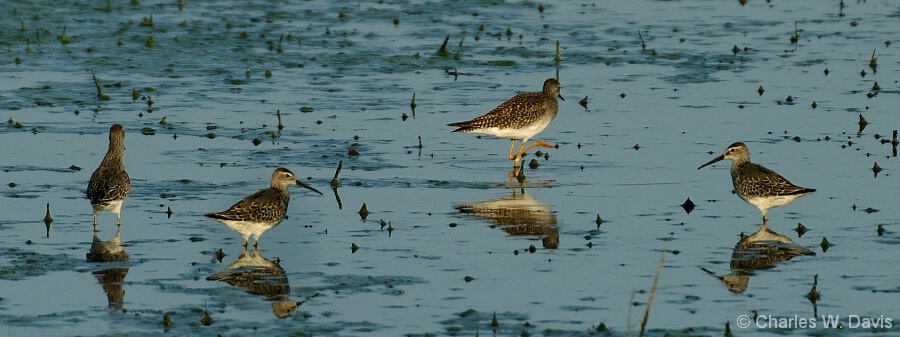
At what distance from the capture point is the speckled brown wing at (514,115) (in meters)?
23.2

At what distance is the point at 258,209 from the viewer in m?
16.6

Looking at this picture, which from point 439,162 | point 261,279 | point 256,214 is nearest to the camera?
point 261,279

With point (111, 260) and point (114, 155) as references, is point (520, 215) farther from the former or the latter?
point (111, 260)

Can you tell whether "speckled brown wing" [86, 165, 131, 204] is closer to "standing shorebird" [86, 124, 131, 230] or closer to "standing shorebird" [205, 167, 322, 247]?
"standing shorebird" [86, 124, 131, 230]

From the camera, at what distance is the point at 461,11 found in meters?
39.4

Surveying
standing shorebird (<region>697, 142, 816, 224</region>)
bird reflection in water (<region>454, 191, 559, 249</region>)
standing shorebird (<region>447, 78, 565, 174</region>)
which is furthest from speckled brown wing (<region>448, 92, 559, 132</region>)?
standing shorebird (<region>697, 142, 816, 224</region>)

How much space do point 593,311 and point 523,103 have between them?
992 cm

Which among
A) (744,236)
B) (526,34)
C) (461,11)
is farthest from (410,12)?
(744,236)

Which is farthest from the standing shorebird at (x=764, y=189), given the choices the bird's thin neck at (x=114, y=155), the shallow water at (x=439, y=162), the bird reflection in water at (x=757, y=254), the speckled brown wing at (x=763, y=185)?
the bird's thin neck at (x=114, y=155)

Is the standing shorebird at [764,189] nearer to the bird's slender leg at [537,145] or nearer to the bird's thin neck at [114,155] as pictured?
the bird's slender leg at [537,145]

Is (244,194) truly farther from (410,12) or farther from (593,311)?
(410,12)

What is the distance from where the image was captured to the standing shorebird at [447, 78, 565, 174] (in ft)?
76.0

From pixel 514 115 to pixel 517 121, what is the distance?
0.11 metres

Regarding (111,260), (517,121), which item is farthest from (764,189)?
(111,260)
